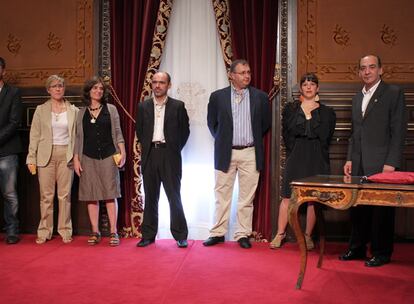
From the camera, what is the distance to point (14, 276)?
3146mm

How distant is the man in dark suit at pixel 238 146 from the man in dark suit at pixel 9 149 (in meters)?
1.74

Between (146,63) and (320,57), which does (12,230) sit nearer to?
(146,63)

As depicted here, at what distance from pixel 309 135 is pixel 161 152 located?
125 centimetres

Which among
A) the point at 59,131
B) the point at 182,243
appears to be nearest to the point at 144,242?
the point at 182,243

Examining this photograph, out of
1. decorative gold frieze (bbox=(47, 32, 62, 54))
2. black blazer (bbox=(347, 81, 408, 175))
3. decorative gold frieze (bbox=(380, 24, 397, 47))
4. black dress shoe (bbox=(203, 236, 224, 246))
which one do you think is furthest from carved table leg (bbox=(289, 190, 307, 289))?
decorative gold frieze (bbox=(47, 32, 62, 54))

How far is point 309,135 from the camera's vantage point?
3.92 m

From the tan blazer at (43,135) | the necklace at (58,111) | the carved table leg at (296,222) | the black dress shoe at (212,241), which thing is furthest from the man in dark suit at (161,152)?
the carved table leg at (296,222)

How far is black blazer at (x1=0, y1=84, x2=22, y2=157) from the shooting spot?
428cm

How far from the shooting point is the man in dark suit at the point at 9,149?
428cm

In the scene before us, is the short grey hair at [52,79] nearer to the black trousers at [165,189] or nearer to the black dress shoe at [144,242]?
the black trousers at [165,189]

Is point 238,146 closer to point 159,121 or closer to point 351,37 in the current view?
point 159,121

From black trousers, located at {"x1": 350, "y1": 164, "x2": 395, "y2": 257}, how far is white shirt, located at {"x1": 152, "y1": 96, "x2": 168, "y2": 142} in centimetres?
166

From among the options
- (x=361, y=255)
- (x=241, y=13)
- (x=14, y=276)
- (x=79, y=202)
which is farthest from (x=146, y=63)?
(x=361, y=255)

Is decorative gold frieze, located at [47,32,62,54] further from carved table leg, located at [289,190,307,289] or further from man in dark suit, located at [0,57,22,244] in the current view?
carved table leg, located at [289,190,307,289]
